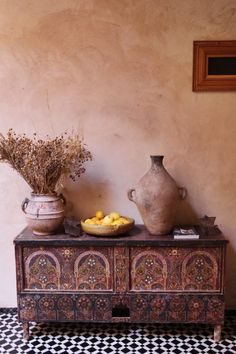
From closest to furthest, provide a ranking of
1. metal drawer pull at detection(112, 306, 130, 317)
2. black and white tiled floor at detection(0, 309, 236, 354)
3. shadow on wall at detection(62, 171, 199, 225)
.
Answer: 1. black and white tiled floor at detection(0, 309, 236, 354)
2. metal drawer pull at detection(112, 306, 130, 317)
3. shadow on wall at detection(62, 171, 199, 225)

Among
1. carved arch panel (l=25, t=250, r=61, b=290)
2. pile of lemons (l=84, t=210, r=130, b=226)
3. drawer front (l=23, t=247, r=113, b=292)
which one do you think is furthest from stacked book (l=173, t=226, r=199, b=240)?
carved arch panel (l=25, t=250, r=61, b=290)

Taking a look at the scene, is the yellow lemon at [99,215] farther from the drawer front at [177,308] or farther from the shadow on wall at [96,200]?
the drawer front at [177,308]

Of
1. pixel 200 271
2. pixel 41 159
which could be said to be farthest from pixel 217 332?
pixel 41 159

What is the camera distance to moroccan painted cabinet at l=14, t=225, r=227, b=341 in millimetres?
2516

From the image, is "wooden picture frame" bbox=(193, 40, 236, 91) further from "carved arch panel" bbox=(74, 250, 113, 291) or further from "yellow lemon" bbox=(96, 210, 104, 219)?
"carved arch panel" bbox=(74, 250, 113, 291)

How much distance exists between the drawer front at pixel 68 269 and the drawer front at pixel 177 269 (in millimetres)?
189

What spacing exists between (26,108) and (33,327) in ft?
5.24

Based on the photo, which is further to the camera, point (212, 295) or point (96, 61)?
point (96, 61)

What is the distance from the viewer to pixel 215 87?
2785 millimetres

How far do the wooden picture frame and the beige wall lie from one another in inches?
2.1

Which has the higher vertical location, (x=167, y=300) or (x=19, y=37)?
(x=19, y=37)

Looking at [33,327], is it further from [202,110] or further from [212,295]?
[202,110]

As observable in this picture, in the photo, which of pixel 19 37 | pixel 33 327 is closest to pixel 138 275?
pixel 33 327

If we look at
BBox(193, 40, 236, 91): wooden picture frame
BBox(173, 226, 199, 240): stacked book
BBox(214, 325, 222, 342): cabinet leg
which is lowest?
BBox(214, 325, 222, 342): cabinet leg
